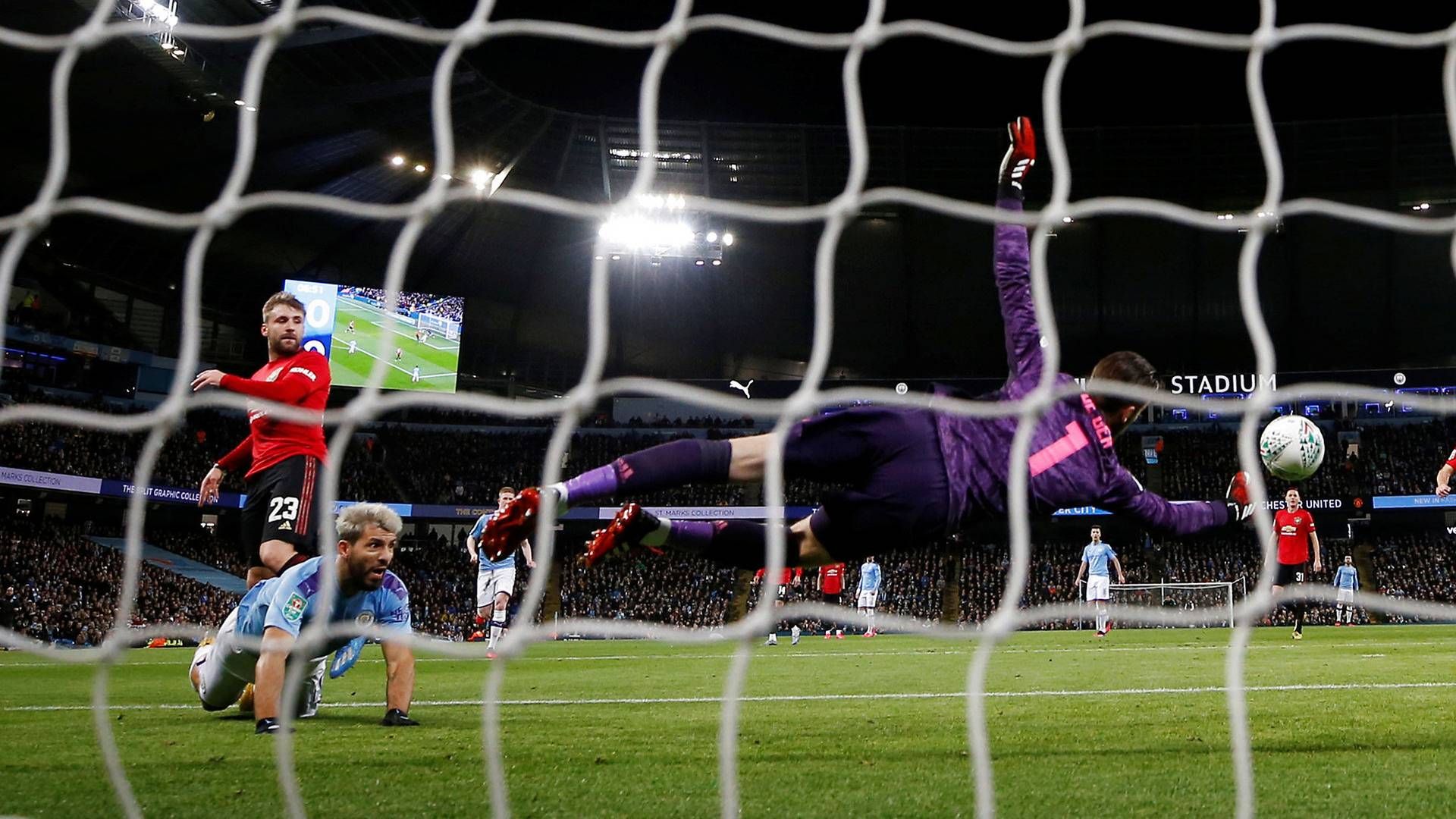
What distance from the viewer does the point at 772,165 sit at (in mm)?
29656

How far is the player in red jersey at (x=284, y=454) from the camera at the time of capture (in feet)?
16.7

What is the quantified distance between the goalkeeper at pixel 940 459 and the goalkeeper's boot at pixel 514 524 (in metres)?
0.01

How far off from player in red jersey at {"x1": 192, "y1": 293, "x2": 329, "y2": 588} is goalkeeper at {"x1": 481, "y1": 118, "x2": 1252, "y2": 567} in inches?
76.1

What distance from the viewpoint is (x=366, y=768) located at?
3.94 meters

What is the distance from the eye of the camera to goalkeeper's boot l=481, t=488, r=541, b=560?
3598mm

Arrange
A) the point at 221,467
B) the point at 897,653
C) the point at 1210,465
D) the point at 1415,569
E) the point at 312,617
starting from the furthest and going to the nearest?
the point at 1210,465 → the point at 1415,569 → the point at 897,653 → the point at 221,467 → the point at 312,617

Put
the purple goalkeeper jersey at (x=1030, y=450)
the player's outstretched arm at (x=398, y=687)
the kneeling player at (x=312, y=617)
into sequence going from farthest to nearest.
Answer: the player's outstretched arm at (x=398, y=687), the kneeling player at (x=312, y=617), the purple goalkeeper jersey at (x=1030, y=450)

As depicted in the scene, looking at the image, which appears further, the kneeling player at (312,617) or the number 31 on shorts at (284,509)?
the number 31 on shorts at (284,509)

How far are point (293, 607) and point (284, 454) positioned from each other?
961 millimetres

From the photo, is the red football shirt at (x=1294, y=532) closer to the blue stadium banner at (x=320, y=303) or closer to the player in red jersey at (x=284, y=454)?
the player in red jersey at (x=284, y=454)

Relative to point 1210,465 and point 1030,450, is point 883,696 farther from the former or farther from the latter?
point 1210,465

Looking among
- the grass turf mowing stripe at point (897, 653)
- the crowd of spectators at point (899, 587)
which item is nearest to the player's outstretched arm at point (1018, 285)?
the grass turf mowing stripe at point (897, 653)

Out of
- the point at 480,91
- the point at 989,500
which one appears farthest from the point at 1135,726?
the point at 480,91

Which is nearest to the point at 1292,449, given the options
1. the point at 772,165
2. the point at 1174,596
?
the point at 1174,596
